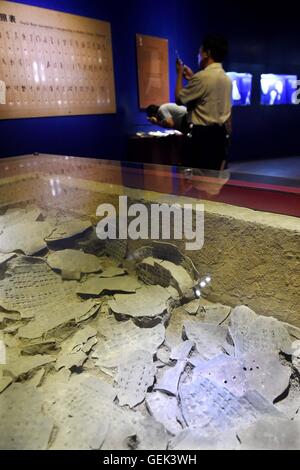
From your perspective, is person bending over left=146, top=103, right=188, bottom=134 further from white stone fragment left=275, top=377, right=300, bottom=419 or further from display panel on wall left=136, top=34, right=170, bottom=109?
white stone fragment left=275, top=377, right=300, bottom=419

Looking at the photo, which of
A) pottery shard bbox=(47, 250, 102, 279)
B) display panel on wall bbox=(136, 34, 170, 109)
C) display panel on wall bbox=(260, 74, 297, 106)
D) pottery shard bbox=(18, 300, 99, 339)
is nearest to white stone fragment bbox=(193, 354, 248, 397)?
pottery shard bbox=(18, 300, 99, 339)

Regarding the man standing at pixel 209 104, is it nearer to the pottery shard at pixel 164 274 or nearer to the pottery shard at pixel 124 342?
the pottery shard at pixel 164 274

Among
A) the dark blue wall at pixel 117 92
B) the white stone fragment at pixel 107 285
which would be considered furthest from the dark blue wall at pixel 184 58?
the white stone fragment at pixel 107 285

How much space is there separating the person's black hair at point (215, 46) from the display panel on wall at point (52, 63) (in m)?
1.91

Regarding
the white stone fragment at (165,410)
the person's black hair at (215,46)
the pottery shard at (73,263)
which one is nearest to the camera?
the white stone fragment at (165,410)

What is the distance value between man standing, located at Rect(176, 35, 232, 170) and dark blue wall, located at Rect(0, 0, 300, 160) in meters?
1.82

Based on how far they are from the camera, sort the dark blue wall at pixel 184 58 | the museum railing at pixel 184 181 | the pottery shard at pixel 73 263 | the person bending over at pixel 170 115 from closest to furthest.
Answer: the museum railing at pixel 184 181 < the pottery shard at pixel 73 263 < the person bending over at pixel 170 115 < the dark blue wall at pixel 184 58

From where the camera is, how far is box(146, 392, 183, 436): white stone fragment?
0.96 meters

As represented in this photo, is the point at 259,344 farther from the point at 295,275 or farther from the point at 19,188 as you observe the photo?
the point at 19,188

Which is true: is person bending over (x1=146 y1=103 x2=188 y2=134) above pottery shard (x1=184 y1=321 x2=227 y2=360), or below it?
above

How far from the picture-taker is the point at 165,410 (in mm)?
1021

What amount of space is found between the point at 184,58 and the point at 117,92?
1308mm

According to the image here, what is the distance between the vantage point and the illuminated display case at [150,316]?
3.13ft

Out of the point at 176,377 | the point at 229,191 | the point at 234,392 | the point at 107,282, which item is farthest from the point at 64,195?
the point at 234,392
